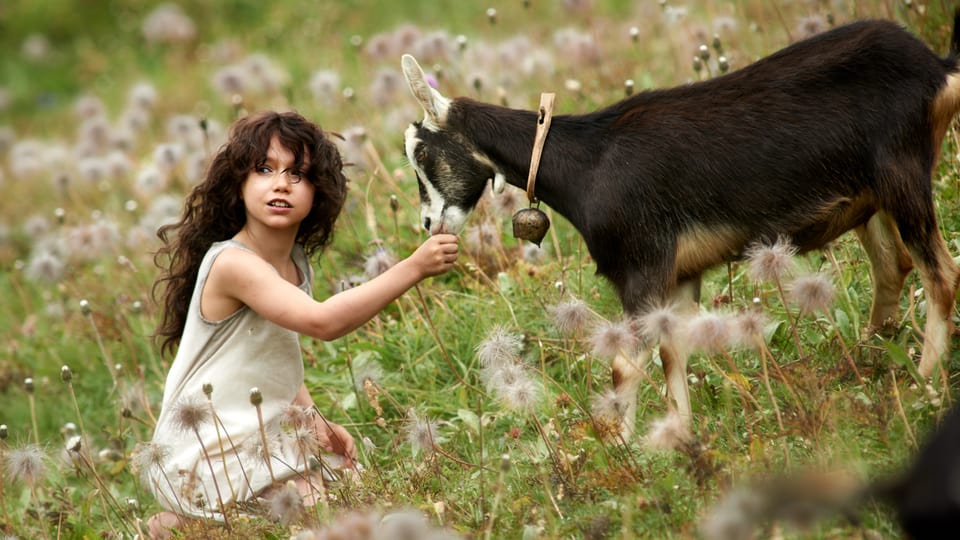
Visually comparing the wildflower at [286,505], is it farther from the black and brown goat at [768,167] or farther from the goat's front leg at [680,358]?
the goat's front leg at [680,358]

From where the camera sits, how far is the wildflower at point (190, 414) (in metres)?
4.10

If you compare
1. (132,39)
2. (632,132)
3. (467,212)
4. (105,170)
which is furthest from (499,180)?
(132,39)

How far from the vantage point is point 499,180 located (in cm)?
435

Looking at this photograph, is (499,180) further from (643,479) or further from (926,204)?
(926,204)

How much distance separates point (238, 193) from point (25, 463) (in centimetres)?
136

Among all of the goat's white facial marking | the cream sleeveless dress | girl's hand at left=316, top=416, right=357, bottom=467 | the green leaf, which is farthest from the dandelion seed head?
the green leaf

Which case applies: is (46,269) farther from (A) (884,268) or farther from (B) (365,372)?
(A) (884,268)

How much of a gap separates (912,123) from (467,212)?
5.40 ft

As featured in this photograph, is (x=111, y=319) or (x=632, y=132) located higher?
(x=111, y=319)

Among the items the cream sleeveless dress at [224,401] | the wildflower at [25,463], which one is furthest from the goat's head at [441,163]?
the wildflower at [25,463]

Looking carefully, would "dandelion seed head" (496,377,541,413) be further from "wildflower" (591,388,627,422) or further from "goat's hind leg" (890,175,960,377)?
"goat's hind leg" (890,175,960,377)

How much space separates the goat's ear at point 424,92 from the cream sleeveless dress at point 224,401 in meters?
1.00

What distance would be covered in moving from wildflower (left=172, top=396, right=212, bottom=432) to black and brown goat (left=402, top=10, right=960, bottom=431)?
59.7 inches

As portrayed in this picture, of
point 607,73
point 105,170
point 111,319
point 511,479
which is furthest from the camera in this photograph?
point 105,170
